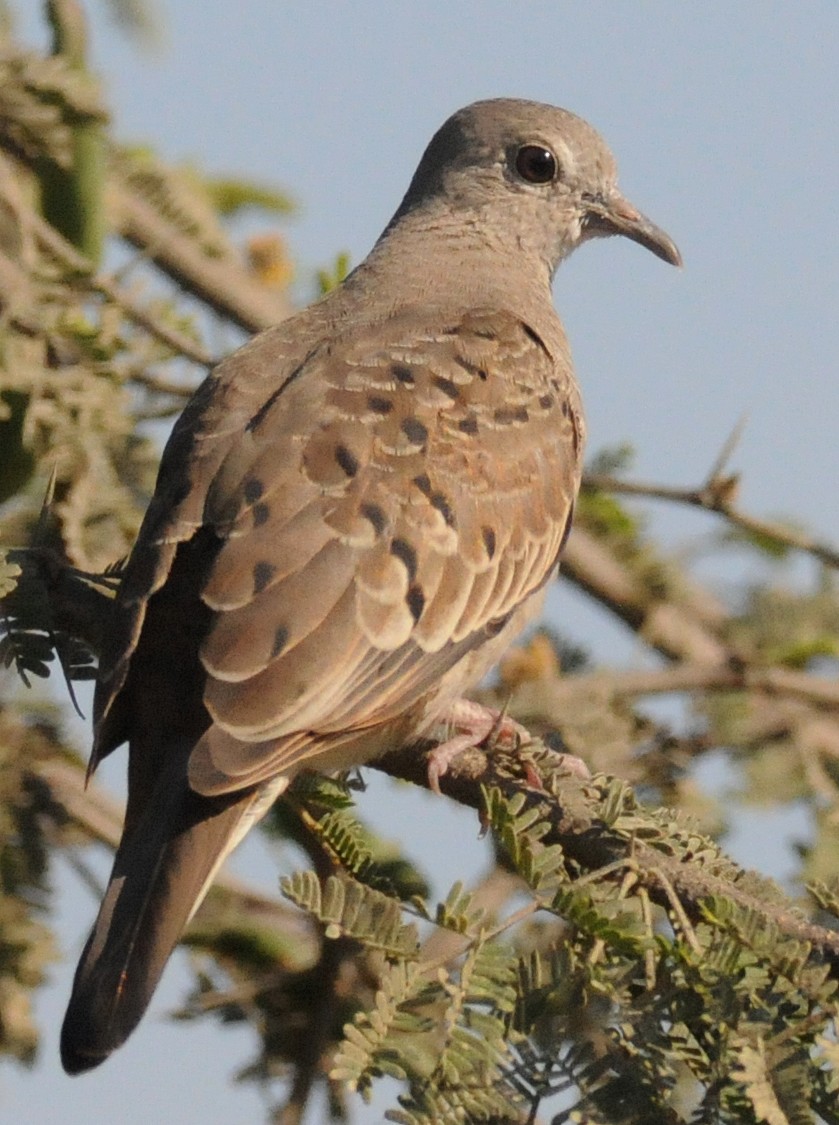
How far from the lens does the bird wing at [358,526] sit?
4.38 meters

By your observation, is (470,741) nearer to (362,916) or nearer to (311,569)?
(311,569)

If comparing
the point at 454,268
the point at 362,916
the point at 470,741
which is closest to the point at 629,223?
the point at 454,268

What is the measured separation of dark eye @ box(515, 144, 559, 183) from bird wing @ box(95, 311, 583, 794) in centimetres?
131

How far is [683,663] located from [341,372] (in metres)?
1.85

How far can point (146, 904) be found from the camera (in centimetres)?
404

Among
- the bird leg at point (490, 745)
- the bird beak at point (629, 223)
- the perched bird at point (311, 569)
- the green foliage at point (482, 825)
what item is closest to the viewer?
the green foliage at point (482, 825)

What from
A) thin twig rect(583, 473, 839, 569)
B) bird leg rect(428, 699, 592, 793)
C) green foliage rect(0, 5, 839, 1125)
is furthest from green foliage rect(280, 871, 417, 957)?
thin twig rect(583, 473, 839, 569)

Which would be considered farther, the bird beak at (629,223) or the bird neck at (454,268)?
the bird beak at (629,223)

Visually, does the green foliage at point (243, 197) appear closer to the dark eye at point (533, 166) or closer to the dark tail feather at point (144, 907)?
the dark eye at point (533, 166)

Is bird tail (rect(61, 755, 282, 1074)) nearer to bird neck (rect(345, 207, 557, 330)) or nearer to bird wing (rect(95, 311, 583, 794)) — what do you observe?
bird wing (rect(95, 311, 583, 794))

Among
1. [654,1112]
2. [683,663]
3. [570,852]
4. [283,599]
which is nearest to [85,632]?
[283,599]

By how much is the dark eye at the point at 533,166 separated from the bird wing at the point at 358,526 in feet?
4.30

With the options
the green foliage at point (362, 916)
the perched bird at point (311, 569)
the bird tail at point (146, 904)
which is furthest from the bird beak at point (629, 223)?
the green foliage at point (362, 916)

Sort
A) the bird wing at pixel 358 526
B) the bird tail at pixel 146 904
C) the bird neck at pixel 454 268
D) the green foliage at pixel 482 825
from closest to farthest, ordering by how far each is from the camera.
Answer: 1. the green foliage at pixel 482 825
2. the bird tail at pixel 146 904
3. the bird wing at pixel 358 526
4. the bird neck at pixel 454 268
